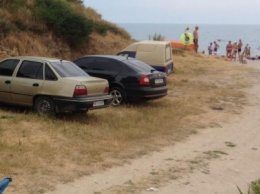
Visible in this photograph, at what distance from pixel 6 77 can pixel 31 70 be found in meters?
0.73

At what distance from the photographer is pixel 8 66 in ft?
38.0

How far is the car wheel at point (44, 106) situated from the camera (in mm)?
10738

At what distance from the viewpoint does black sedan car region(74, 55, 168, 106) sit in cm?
1311

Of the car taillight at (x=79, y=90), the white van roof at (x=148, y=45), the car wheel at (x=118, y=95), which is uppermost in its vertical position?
the white van roof at (x=148, y=45)

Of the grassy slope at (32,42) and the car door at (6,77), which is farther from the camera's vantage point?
the grassy slope at (32,42)

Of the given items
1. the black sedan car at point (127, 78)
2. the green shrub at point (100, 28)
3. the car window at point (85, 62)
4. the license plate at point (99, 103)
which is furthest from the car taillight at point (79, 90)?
the green shrub at point (100, 28)

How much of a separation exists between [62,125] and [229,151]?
371cm

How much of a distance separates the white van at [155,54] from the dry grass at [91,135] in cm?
134

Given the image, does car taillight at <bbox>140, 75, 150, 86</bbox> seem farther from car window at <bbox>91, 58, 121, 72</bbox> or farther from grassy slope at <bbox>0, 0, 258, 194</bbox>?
car window at <bbox>91, 58, 121, 72</bbox>

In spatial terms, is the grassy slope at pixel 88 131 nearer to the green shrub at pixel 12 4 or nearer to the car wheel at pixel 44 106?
the car wheel at pixel 44 106

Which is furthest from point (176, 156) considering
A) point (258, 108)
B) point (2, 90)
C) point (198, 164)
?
point (258, 108)

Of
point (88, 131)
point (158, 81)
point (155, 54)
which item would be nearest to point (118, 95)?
point (158, 81)

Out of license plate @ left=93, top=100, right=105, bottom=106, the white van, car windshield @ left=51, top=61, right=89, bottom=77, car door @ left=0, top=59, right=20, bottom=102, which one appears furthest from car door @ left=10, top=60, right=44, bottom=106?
the white van

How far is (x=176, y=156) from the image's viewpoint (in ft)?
29.2
